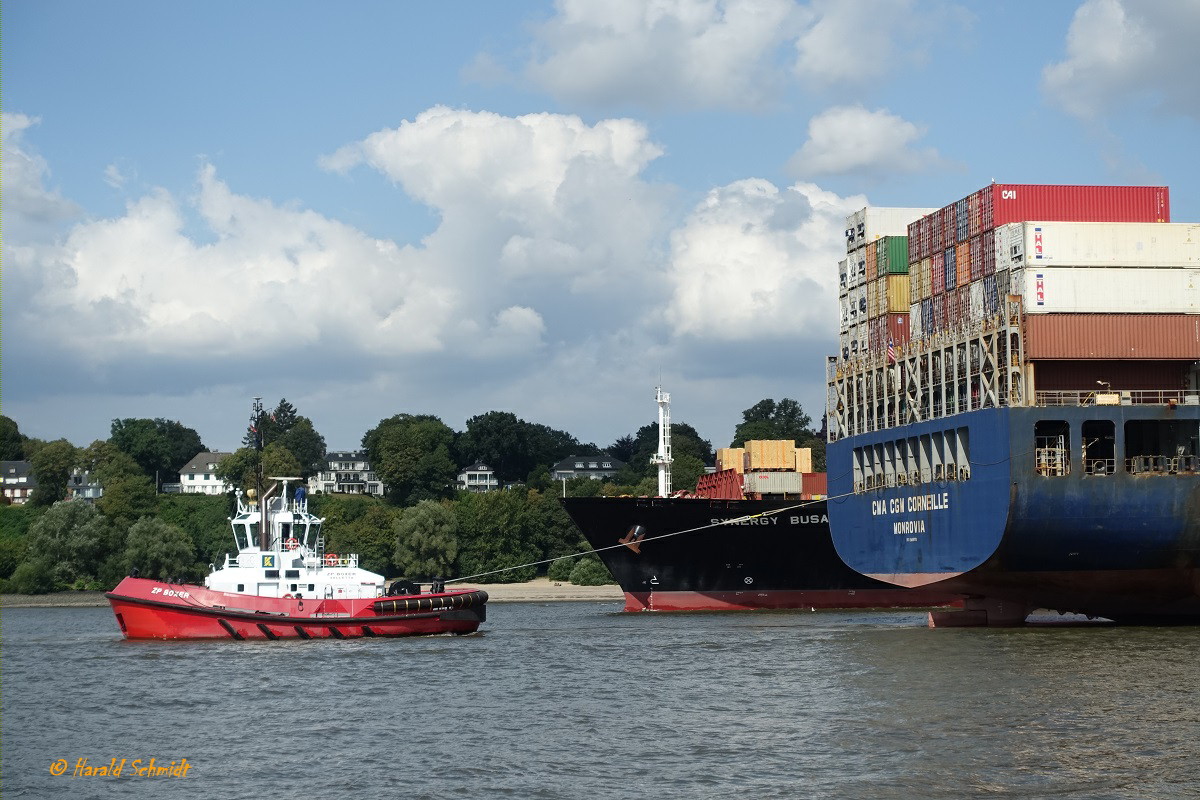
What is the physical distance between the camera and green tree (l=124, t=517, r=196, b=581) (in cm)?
9019

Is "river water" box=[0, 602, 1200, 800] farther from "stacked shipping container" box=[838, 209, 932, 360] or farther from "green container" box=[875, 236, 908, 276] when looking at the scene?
"green container" box=[875, 236, 908, 276]

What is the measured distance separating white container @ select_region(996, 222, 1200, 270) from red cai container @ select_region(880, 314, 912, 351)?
936cm

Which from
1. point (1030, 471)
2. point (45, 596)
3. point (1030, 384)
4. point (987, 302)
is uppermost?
point (987, 302)

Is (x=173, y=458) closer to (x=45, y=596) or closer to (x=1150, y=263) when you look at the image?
(x=45, y=596)

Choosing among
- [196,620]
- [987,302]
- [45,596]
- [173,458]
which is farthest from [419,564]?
[173,458]

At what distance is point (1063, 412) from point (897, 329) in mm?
12108

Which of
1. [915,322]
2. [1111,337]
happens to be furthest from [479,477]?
[1111,337]

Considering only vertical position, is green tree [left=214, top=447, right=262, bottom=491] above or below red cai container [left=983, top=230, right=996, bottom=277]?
below

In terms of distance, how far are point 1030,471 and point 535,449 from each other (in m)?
126

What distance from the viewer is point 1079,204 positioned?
42656 millimetres

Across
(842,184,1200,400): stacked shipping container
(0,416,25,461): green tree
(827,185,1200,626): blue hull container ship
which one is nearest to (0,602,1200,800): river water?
(827,185,1200,626): blue hull container ship

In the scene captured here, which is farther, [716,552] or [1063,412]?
[716,552]

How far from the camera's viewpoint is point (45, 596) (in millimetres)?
92688

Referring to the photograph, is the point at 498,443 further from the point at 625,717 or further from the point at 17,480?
the point at 625,717
